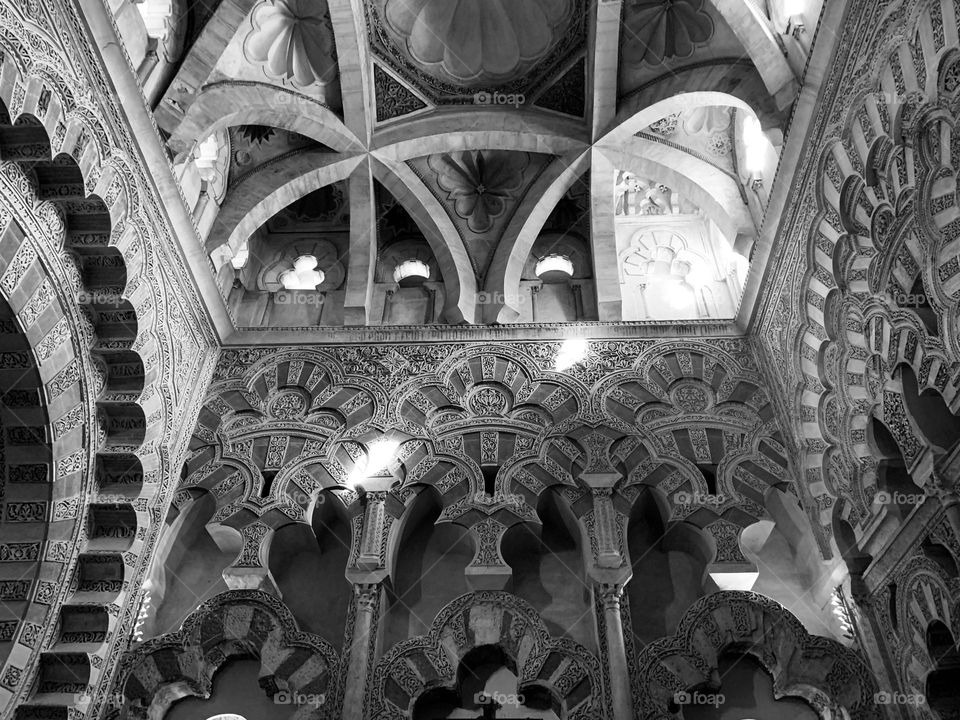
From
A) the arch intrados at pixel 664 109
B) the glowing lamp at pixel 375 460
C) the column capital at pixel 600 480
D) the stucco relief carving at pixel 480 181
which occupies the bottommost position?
the column capital at pixel 600 480

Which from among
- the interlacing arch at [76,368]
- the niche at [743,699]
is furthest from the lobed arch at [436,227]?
the niche at [743,699]

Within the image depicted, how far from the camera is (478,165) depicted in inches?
428

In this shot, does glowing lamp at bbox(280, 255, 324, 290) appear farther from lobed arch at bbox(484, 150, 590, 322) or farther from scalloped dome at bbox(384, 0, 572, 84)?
scalloped dome at bbox(384, 0, 572, 84)

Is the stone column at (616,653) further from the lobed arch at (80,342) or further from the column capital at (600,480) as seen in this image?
the lobed arch at (80,342)

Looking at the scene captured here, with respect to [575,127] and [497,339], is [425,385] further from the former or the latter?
[575,127]

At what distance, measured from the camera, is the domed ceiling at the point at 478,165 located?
30.1ft

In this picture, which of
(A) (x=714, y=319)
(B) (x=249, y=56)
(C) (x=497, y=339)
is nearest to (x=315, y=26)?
(B) (x=249, y=56)

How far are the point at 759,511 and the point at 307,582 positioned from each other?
476 centimetres

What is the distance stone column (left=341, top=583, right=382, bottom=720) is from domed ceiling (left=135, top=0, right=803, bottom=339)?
3.39 metres

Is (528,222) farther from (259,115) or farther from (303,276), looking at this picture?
(259,115)

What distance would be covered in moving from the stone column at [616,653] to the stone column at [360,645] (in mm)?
2161

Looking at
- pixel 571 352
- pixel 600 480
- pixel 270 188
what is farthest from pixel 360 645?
pixel 270 188

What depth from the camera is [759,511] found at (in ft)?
26.4

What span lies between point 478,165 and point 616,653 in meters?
6.61
